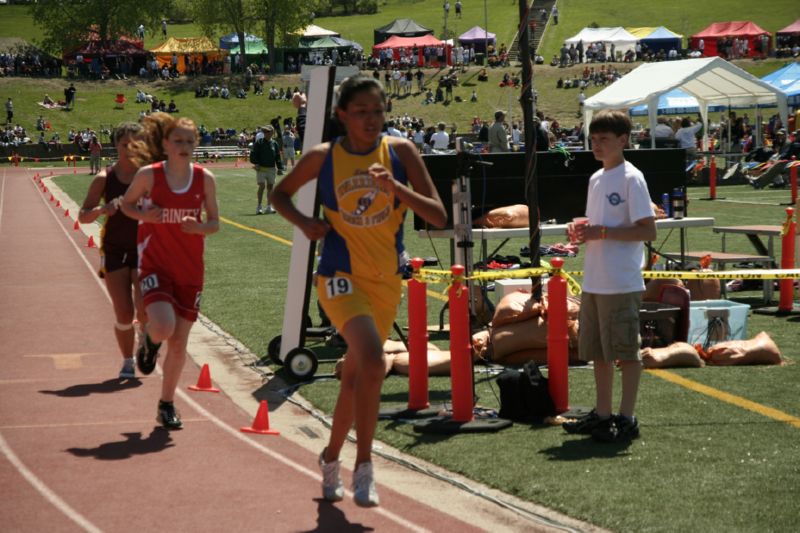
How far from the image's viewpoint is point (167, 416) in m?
8.52

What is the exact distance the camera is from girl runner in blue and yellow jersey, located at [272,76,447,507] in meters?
6.19

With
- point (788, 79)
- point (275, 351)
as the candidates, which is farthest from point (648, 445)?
point (788, 79)

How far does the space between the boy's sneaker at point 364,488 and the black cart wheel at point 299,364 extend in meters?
3.80

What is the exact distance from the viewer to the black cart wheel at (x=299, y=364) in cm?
1018

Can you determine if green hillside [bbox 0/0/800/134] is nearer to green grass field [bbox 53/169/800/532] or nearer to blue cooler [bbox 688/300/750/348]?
blue cooler [bbox 688/300/750/348]

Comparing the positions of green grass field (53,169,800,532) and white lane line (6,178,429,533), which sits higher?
green grass field (53,169,800,532)

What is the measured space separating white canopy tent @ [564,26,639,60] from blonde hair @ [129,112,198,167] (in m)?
81.9

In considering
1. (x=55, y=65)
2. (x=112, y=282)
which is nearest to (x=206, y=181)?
(x=112, y=282)

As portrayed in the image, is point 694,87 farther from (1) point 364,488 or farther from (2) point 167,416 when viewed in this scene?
(1) point 364,488

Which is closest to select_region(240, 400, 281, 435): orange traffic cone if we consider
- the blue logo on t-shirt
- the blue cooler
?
the blue logo on t-shirt

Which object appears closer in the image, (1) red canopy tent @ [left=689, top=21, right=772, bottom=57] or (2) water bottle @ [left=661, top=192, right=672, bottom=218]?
(2) water bottle @ [left=661, top=192, right=672, bottom=218]

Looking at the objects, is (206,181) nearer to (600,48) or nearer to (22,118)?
(22,118)

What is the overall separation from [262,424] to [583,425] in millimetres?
2136

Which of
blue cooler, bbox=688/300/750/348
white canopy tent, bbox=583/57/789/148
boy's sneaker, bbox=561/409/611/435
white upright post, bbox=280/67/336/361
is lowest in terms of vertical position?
boy's sneaker, bbox=561/409/611/435
